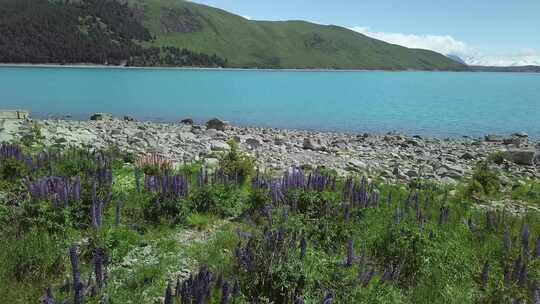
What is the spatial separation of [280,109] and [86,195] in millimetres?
47194

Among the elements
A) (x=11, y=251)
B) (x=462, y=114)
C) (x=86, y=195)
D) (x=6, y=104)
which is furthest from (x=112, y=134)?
(x=462, y=114)

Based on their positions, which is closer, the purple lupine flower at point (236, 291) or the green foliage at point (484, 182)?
the purple lupine flower at point (236, 291)

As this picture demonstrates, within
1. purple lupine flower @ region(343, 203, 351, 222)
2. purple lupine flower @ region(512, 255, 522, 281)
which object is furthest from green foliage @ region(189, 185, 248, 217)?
purple lupine flower @ region(512, 255, 522, 281)

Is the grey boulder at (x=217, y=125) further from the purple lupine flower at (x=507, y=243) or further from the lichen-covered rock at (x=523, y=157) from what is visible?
the purple lupine flower at (x=507, y=243)

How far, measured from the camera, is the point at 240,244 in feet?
20.4

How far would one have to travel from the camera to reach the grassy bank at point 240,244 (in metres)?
5.49

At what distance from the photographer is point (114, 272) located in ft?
20.0

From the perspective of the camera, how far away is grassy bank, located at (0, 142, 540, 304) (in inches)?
216

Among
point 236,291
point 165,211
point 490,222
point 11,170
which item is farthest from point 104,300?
point 490,222

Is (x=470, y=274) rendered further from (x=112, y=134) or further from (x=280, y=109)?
(x=280, y=109)

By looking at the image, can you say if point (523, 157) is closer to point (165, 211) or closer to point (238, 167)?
point (238, 167)

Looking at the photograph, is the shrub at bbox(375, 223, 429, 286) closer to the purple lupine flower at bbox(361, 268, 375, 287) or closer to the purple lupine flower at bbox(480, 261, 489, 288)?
the purple lupine flower at bbox(480, 261, 489, 288)

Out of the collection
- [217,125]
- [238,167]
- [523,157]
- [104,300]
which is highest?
[104,300]

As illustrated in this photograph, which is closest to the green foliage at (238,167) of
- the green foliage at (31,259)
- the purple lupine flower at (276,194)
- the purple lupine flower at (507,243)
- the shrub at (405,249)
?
the purple lupine flower at (276,194)
